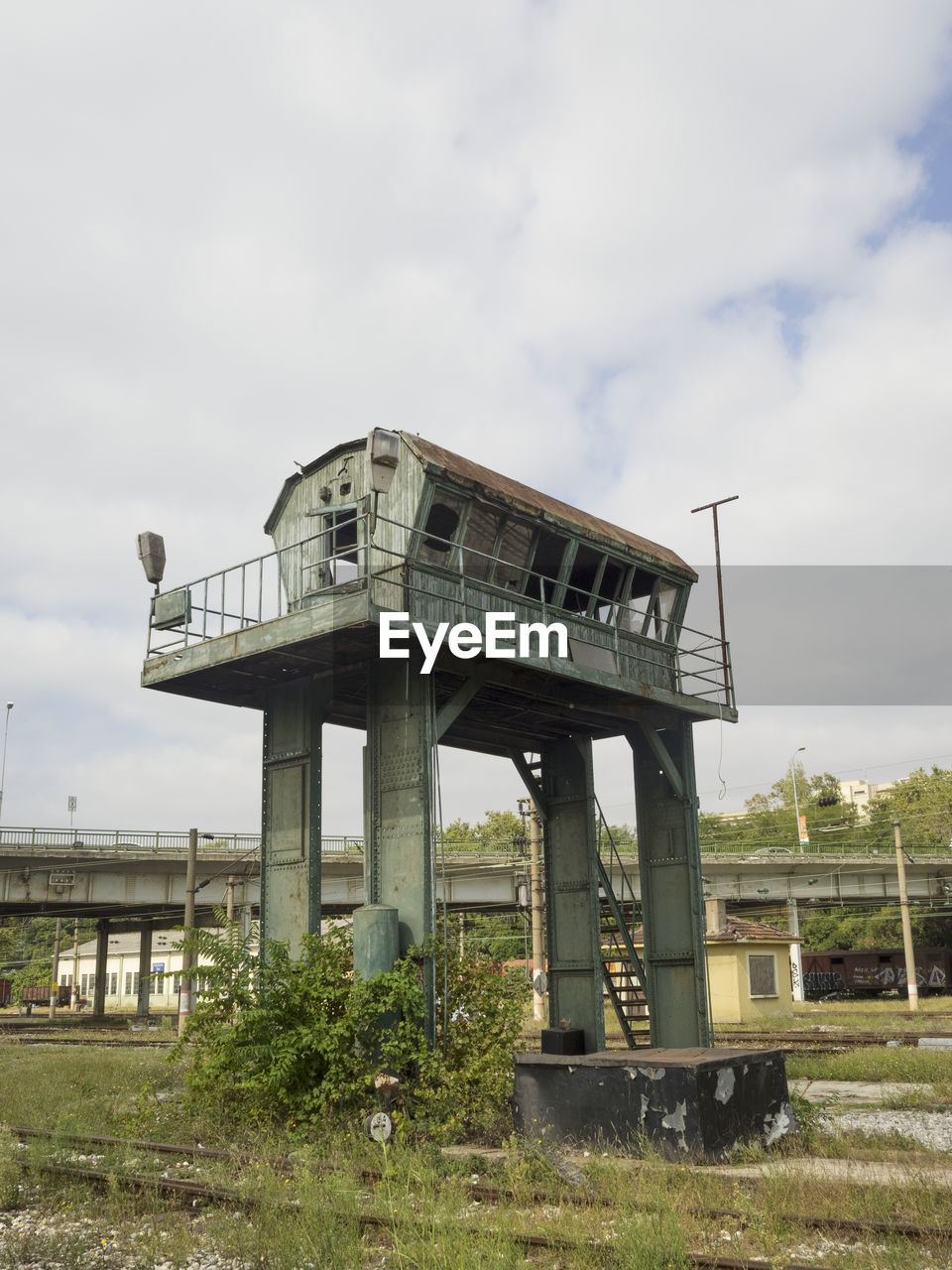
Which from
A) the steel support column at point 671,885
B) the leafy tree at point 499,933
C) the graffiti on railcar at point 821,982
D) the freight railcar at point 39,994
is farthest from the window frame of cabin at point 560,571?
the freight railcar at point 39,994

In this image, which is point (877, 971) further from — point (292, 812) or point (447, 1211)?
point (447, 1211)

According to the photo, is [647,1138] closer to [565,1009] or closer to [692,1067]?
[692,1067]

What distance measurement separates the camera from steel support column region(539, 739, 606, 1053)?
61.9 ft

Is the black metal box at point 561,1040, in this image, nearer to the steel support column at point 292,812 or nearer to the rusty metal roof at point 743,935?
the steel support column at point 292,812

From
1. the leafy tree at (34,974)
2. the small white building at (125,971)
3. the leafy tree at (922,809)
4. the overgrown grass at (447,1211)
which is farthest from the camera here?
the small white building at (125,971)

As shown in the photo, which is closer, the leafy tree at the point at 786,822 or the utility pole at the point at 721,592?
the utility pole at the point at 721,592

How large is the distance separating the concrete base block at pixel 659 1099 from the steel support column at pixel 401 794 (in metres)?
2.79

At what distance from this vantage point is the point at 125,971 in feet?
389

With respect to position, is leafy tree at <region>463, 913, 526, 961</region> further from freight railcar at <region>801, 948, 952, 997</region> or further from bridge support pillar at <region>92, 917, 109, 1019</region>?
bridge support pillar at <region>92, 917, 109, 1019</region>

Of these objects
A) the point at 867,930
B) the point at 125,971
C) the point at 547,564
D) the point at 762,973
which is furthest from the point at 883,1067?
the point at 125,971

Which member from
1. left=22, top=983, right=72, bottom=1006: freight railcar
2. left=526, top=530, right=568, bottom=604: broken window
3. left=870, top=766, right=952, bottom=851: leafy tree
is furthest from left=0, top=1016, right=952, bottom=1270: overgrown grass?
left=870, top=766, right=952, bottom=851: leafy tree
